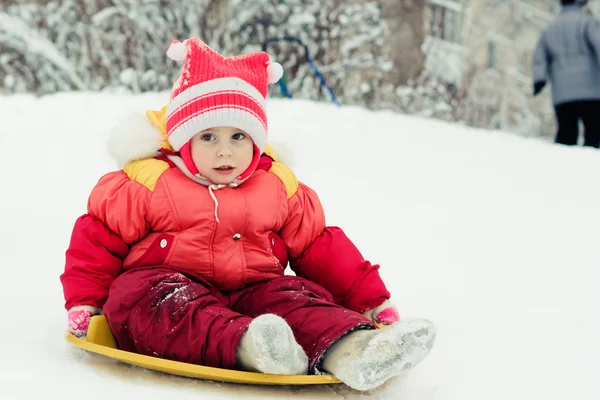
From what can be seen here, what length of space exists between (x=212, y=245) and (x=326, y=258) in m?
0.36

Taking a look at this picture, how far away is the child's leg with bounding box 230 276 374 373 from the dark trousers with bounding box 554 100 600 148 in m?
4.74

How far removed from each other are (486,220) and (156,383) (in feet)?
7.56

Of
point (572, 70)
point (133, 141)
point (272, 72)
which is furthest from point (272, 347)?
point (572, 70)

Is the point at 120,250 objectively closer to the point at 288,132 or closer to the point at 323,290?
the point at 323,290

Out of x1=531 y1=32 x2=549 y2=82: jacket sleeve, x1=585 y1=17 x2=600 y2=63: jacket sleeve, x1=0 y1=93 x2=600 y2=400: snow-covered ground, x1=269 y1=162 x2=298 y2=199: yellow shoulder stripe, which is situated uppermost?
x1=585 y1=17 x2=600 y2=63: jacket sleeve

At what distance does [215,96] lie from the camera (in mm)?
1979

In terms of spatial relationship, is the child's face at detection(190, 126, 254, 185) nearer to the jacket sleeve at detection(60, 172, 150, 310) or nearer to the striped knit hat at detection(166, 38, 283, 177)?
the striped knit hat at detection(166, 38, 283, 177)

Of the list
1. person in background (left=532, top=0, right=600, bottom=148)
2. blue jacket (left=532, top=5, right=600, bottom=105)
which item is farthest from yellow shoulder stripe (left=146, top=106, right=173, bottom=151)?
blue jacket (left=532, top=5, right=600, bottom=105)

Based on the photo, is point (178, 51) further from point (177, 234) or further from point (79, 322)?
point (79, 322)

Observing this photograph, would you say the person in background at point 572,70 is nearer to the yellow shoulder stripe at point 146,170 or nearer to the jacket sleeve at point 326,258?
the jacket sleeve at point 326,258

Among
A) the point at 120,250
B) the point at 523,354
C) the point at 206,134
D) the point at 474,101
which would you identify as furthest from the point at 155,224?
the point at 474,101

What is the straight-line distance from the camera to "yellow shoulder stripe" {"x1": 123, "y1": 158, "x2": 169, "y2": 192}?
1.95 m

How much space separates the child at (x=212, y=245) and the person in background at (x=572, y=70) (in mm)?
4407

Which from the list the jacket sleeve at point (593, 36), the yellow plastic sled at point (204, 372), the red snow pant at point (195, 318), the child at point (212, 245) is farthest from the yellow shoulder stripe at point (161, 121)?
the jacket sleeve at point (593, 36)
